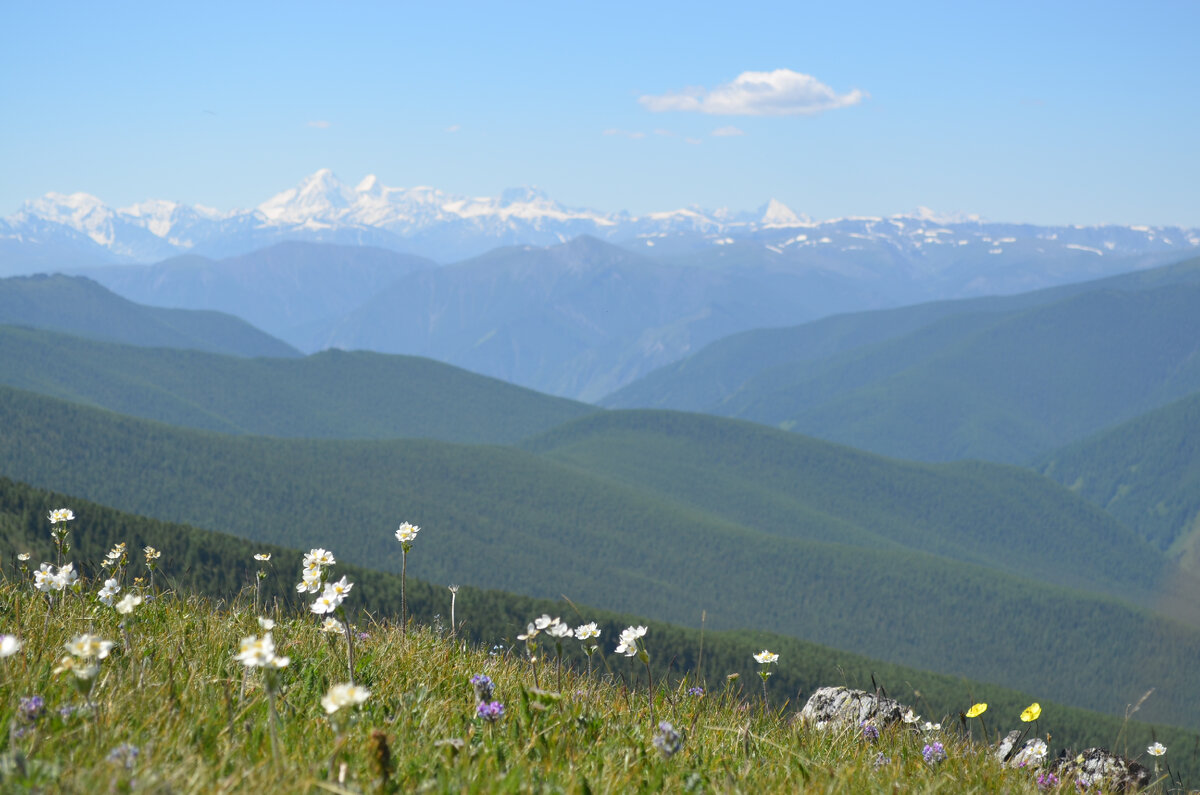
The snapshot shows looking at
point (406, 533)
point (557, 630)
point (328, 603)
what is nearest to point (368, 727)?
point (328, 603)

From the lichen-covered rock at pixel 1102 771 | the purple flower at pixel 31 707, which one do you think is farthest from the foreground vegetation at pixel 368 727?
the lichen-covered rock at pixel 1102 771

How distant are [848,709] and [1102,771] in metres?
2.53

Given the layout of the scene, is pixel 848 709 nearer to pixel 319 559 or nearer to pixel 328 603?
pixel 319 559

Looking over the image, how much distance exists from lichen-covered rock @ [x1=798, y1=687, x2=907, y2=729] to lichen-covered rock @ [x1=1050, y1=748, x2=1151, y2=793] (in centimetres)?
164

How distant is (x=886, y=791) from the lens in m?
6.44

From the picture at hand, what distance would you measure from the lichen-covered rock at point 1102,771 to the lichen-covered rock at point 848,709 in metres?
1.64

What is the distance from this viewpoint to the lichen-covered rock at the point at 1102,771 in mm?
8195

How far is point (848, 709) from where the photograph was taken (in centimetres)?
1027

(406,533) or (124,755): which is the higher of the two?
(406,533)

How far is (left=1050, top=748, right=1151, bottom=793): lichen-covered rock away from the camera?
8.20 meters

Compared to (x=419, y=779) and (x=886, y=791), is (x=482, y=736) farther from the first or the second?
(x=886, y=791)

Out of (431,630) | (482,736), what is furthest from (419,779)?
(431,630)

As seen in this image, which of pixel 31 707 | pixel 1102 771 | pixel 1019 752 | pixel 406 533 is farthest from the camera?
pixel 1102 771

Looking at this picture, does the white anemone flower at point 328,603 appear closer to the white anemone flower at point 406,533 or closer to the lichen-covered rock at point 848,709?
the white anemone flower at point 406,533
